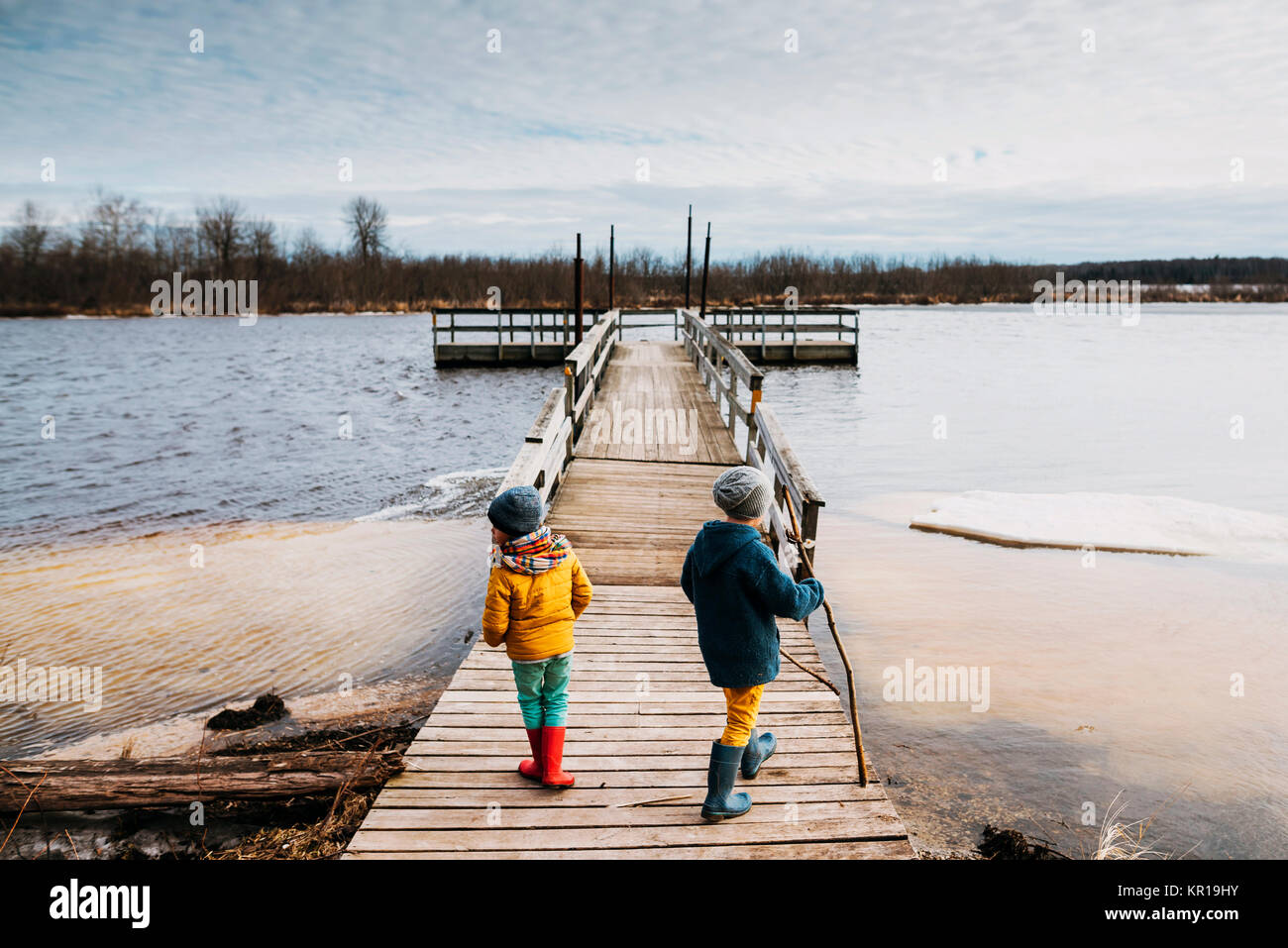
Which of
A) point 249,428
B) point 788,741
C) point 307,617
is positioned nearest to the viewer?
point 788,741

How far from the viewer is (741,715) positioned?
2973 millimetres

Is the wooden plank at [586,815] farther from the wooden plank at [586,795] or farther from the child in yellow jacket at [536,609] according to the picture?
the child in yellow jacket at [536,609]

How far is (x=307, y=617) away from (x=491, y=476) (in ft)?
21.4

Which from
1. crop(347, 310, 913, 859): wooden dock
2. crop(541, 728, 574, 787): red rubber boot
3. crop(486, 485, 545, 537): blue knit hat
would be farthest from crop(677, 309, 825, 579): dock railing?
crop(541, 728, 574, 787): red rubber boot

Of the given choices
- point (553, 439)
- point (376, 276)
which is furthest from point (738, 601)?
point (376, 276)

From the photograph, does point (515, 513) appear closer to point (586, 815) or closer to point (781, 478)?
point (586, 815)

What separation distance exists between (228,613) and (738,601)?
625cm

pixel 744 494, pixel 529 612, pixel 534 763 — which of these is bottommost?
pixel 534 763

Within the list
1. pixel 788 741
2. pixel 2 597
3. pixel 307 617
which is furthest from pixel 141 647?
pixel 788 741

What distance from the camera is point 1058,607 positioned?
773 centimetres

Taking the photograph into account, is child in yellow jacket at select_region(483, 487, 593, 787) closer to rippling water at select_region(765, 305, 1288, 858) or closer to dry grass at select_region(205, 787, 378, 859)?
dry grass at select_region(205, 787, 378, 859)

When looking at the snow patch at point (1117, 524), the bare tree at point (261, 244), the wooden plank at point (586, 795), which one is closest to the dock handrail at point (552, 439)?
the wooden plank at point (586, 795)

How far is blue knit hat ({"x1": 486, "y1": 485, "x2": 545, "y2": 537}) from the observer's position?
298 centimetres
